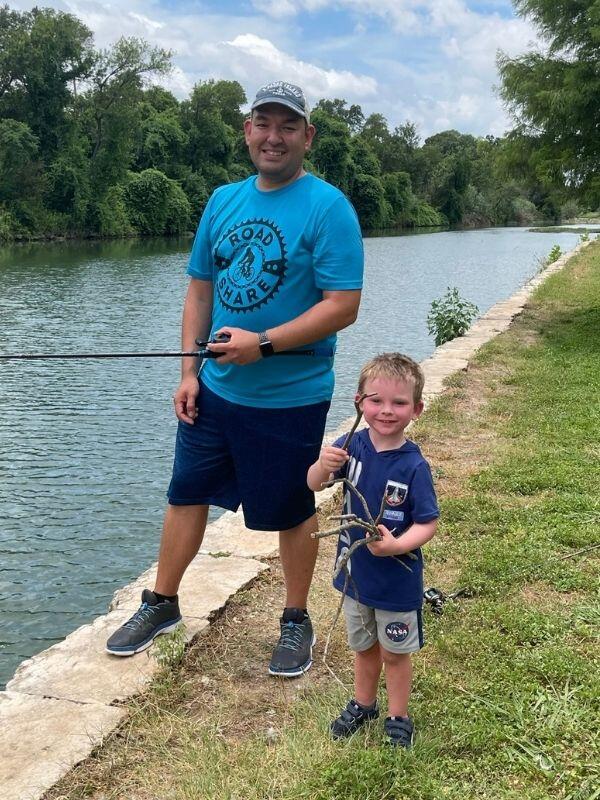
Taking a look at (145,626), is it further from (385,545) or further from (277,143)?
(277,143)

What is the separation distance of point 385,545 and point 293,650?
100cm

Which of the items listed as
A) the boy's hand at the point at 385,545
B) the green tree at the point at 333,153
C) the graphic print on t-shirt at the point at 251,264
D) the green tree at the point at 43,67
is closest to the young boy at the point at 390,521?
the boy's hand at the point at 385,545

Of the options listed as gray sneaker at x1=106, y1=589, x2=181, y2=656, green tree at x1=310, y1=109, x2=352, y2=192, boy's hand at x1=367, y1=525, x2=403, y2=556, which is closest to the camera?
boy's hand at x1=367, y1=525, x2=403, y2=556

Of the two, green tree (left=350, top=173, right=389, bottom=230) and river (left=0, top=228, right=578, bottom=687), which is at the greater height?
green tree (left=350, top=173, right=389, bottom=230)

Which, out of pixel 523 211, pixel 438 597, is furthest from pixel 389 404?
pixel 523 211

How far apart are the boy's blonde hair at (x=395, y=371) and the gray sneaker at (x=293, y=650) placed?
3.86ft

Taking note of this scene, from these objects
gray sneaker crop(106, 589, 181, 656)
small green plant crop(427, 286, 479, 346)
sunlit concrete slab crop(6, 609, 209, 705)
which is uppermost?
small green plant crop(427, 286, 479, 346)

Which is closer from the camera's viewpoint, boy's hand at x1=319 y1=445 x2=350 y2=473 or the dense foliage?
boy's hand at x1=319 y1=445 x2=350 y2=473

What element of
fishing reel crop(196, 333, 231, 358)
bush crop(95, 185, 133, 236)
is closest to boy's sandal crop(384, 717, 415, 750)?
fishing reel crop(196, 333, 231, 358)

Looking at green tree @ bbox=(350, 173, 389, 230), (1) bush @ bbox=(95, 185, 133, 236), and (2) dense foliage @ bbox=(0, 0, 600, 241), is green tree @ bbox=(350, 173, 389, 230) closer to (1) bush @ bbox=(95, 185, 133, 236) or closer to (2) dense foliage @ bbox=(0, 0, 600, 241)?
(2) dense foliage @ bbox=(0, 0, 600, 241)

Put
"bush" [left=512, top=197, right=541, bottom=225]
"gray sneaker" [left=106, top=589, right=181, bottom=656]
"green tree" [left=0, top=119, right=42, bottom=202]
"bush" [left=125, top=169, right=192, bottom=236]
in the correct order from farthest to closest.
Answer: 1. "bush" [left=512, top=197, right=541, bottom=225]
2. "bush" [left=125, top=169, right=192, bottom=236]
3. "green tree" [left=0, top=119, right=42, bottom=202]
4. "gray sneaker" [left=106, top=589, right=181, bottom=656]

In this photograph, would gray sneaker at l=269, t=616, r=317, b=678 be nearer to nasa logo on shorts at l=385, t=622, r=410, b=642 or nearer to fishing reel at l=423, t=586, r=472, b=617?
fishing reel at l=423, t=586, r=472, b=617

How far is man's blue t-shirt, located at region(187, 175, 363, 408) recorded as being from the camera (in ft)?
8.93

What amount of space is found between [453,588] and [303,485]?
3.65 ft
